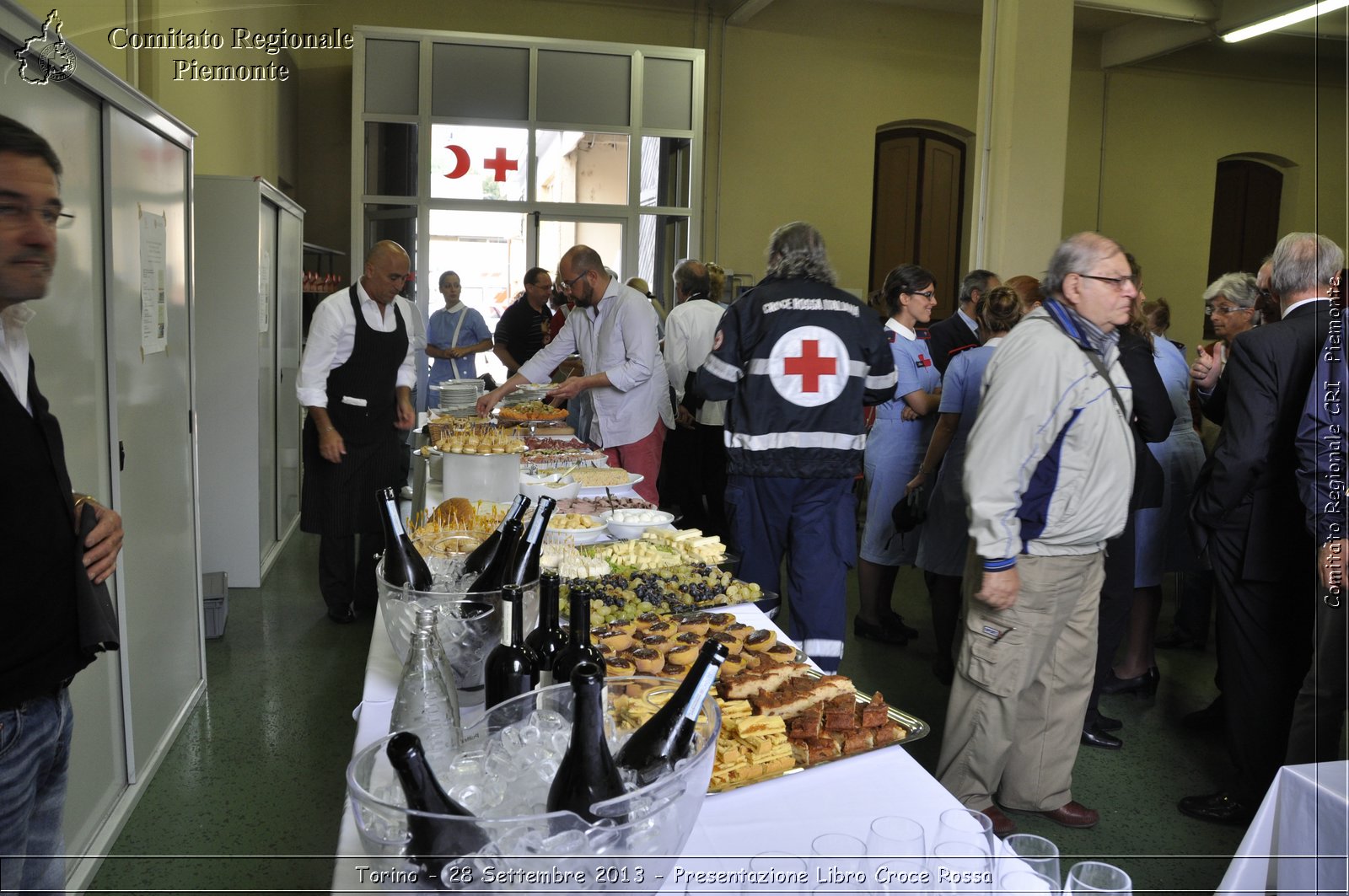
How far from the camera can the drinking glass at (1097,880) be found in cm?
104

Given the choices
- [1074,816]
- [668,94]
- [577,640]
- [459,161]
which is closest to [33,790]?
[577,640]

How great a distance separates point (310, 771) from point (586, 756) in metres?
2.48

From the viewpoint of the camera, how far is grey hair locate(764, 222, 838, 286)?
11.3 ft

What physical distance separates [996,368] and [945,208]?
9.59 m

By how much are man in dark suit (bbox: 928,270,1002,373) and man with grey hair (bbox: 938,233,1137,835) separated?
1.93 m

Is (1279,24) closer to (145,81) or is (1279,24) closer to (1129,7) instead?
(1129,7)

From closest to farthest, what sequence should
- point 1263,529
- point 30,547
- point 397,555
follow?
point 30,547 < point 397,555 < point 1263,529

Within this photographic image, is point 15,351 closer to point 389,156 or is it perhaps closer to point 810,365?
point 810,365

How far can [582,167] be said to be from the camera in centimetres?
973

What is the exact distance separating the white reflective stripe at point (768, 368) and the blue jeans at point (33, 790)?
2.26 metres

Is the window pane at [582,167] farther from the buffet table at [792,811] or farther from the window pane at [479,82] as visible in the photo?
the buffet table at [792,811]

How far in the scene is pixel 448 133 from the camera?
9.45 m

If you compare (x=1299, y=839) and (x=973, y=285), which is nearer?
(x=1299, y=839)

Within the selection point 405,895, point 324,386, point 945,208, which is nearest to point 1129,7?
point 945,208
